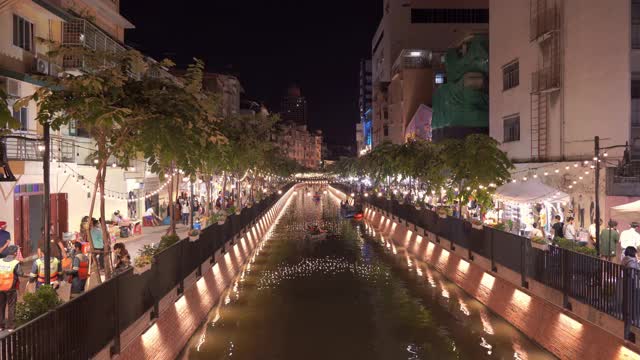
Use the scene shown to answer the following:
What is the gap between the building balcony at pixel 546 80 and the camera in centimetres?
2912

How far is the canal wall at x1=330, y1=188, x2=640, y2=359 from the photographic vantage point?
11469 mm

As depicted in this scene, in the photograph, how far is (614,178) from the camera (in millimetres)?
23500

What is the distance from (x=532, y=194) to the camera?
25125 millimetres

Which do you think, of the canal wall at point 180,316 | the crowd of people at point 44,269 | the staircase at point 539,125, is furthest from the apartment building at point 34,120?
the staircase at point 539,125

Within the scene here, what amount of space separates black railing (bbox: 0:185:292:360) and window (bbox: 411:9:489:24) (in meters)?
82.4

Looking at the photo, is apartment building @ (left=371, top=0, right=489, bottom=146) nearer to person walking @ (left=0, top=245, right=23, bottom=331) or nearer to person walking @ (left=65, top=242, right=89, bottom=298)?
person walking @ (left=65, top=242, right=89, bottom=298)

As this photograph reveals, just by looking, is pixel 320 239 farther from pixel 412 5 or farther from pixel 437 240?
pixel 412 5

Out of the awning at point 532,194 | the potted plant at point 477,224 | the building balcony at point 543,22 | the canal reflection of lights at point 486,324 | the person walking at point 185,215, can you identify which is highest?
the building balcony at point 543,22

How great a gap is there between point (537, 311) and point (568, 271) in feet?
5.87

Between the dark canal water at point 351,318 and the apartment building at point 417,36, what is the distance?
5932cm

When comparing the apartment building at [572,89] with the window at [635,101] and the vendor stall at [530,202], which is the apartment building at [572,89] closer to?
the window at [635,101]

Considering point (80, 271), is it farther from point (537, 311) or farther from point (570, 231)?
point (570, 231)

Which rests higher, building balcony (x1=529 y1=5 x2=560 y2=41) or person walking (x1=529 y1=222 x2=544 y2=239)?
building balcony (x1=529 y1=5 x2=560 y2=41)

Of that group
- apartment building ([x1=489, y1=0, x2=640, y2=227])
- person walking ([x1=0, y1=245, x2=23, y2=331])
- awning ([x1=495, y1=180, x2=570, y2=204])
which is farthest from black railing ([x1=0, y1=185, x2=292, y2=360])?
apartment building ([x1=489, y1=0, x2=640, y2=227])
